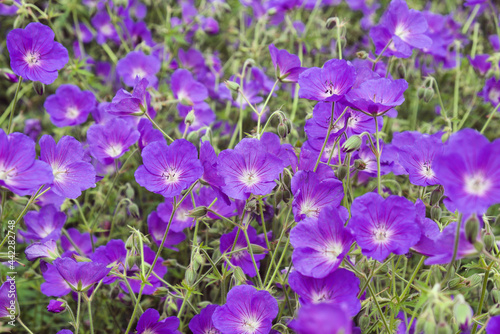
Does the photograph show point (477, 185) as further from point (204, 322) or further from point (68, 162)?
point (68, 162)

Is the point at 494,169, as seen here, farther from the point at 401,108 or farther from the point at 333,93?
the point at 401,108

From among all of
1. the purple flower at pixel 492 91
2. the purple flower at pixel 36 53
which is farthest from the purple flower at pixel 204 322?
the purple flower at pixel 492 91

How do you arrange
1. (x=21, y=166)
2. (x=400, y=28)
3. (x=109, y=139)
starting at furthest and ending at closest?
(x=400, y=28), (x=109, y=139), (x=21, y=166)

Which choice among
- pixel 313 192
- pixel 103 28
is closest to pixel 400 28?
pixel 313 192

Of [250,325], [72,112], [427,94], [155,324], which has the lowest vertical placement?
[155,324]

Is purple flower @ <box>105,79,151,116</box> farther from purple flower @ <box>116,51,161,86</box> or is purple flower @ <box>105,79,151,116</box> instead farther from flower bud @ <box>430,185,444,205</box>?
flower bud @ <box>430,185,444,205</box>

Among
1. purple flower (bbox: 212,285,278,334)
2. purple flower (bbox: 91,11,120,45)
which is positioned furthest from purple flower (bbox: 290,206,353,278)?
purple flower (bbox: 91,11,120,45)
